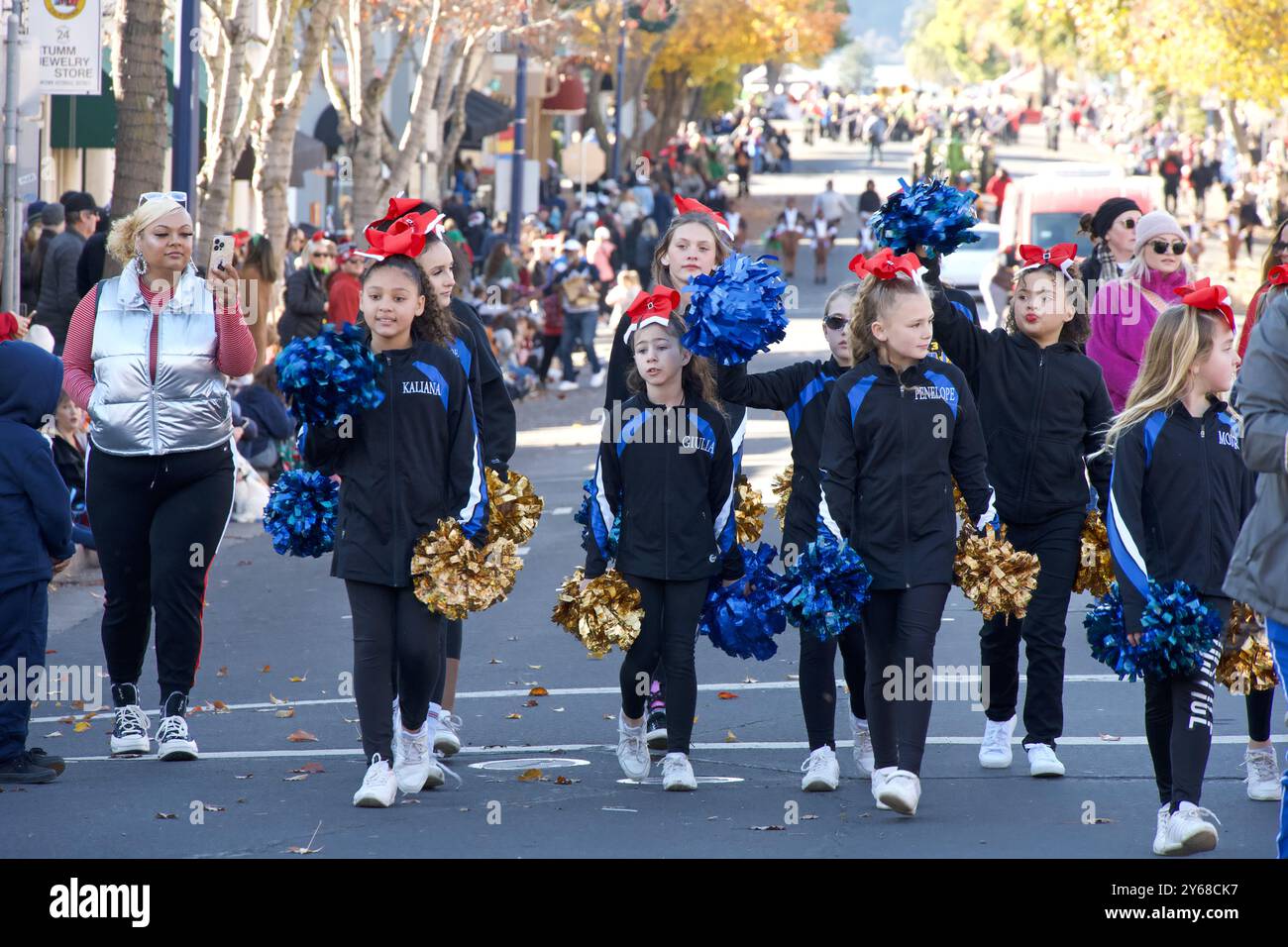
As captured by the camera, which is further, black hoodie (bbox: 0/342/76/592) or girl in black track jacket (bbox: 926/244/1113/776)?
girl in black track jacket (bbox: 926/244/1113/776)

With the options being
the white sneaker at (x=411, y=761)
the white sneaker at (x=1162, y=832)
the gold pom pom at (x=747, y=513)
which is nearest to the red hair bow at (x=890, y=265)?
the gold pom pom at (x=747, y=513)

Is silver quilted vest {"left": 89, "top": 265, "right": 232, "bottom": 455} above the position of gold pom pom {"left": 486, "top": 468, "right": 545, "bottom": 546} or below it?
above

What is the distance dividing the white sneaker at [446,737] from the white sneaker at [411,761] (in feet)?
2.27

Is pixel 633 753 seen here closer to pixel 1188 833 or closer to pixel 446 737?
pixel 446 737

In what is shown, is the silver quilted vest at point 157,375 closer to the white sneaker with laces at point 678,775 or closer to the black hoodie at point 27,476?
the black hoodie at point 27,476

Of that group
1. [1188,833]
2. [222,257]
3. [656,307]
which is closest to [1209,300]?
[1188,833]

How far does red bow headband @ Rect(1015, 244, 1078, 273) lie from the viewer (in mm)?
7344

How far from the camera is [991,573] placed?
21.7 feet

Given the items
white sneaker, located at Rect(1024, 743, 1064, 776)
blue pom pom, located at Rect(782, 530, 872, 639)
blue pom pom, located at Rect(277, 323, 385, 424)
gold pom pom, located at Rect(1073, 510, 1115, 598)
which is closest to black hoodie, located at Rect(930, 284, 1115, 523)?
gold pom pom, located at Rect(1073, 510, 1115, 598)

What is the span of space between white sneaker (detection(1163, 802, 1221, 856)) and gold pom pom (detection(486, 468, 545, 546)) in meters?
2.53

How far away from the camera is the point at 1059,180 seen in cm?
2616

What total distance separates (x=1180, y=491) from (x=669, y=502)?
69.9 inches

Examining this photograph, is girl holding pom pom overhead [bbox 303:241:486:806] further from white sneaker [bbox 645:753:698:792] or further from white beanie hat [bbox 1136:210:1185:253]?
white beanie hat [bbox 1136:210:1185:253]

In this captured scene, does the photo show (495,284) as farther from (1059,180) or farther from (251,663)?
(251,663)
